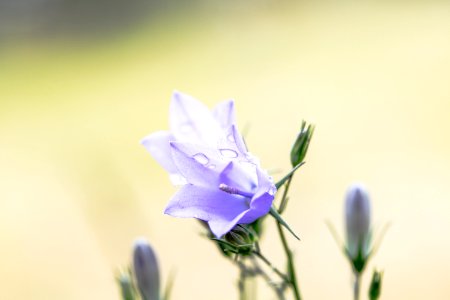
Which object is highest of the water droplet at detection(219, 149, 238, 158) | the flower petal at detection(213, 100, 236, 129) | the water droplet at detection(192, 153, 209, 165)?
the flower petal at detection(213, 100, 236, 129)

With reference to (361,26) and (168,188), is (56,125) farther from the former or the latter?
(361,26)

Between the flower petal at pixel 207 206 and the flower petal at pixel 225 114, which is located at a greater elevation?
the flower petal at pixel 225 114

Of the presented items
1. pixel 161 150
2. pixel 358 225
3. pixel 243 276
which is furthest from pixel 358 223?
pixel 161 150

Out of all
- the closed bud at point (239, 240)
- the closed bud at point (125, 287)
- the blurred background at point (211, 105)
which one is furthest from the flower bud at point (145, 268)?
the blurred background at point (211, 105)

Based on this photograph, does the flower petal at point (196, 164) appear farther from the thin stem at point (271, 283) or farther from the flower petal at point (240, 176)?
the thin stem at point (271, 283)

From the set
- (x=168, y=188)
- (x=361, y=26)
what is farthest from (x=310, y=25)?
(x=168, y=188)

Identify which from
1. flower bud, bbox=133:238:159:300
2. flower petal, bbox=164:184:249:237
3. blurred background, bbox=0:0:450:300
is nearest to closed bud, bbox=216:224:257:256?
flower petal, bbox=164:184:249:237

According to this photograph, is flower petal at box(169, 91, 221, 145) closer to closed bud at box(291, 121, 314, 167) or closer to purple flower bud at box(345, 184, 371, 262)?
closed bud at box(291, 121, 314, 167)

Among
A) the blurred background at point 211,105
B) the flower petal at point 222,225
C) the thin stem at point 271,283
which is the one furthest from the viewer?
the blurred background at point 211,105
